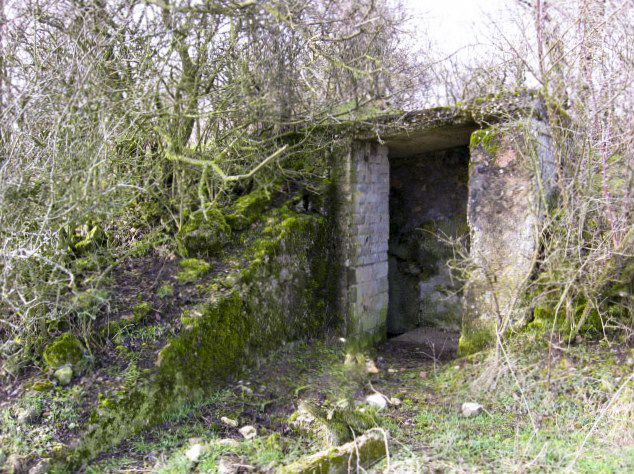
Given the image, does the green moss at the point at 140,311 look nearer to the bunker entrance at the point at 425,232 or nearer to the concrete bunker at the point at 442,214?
the concrete bunker at the point at 442,214

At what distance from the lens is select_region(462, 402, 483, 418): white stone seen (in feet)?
13.2

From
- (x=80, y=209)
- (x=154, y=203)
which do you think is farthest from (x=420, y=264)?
(x=80, y=209)

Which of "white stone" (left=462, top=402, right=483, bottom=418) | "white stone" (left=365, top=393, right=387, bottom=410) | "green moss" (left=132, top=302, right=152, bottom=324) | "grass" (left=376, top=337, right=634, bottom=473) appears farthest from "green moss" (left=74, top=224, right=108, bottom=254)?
"white stone" (left=462, top=402, right=483, bottom=418)

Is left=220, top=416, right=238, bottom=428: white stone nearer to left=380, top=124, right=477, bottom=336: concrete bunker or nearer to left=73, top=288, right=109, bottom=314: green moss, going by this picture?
left=73, top=288, right=109, bottom=314: green moss

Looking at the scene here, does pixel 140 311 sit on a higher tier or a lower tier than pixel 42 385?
higher

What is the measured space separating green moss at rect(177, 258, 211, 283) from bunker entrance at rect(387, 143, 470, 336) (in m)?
3.36

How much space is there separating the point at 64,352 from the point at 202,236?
1782mm

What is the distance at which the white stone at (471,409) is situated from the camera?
4016mm

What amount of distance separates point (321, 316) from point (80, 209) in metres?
3.01

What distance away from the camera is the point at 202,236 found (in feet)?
17.2

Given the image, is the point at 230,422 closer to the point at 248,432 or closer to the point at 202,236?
the point at 248,432

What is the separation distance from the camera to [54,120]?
151 inches

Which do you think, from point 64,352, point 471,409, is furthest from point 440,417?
point 64,352

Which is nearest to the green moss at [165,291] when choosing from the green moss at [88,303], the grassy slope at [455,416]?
the green moss at [88,303]
